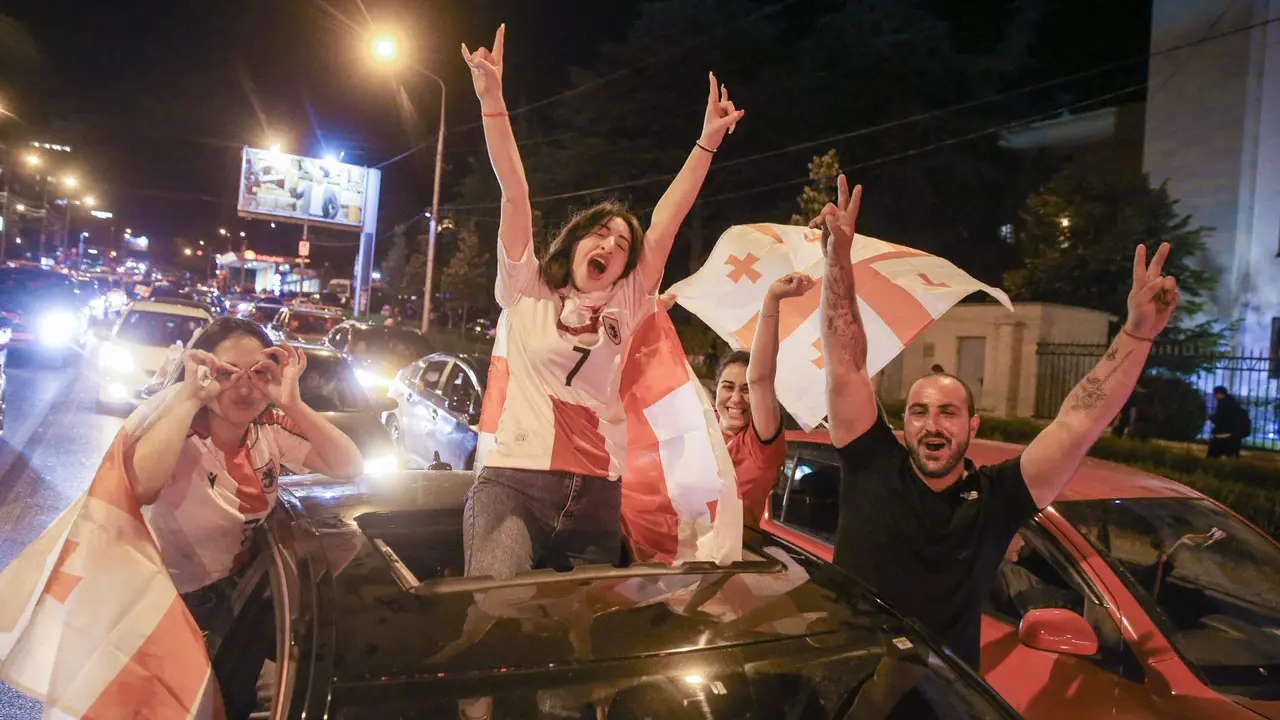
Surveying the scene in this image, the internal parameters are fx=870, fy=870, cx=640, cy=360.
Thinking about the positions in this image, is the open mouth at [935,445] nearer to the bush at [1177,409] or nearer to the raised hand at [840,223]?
the raised hand at [840,223]

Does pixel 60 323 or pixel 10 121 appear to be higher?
pixel 10 121

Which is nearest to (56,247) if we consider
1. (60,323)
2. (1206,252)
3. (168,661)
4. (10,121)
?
(10,121)

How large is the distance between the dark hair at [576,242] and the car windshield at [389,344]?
1258cm

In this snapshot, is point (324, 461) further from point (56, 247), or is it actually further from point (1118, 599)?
point (56, 247)

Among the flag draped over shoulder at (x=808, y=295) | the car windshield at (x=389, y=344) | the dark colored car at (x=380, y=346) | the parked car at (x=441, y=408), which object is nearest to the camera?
the flag draped over shoulder at (x=808, y=295)

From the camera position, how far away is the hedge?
675 centimetres

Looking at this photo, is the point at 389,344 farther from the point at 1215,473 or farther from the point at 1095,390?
the point at 1095,390

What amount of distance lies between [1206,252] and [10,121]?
44200 mm

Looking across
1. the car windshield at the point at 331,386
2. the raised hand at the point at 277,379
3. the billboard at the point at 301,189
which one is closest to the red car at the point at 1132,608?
the raised hand at the point at 277,379

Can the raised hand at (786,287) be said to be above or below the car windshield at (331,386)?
above

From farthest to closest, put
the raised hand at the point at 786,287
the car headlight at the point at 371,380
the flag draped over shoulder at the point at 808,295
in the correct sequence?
Result: the car headlight at the point at 371,380 < the flag draped over shoulder at the point at 808,295 < the raised hand at the point at 786,287

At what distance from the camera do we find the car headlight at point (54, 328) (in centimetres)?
1927

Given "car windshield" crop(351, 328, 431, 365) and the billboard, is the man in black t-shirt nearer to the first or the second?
"car windshield" crop(351, 328, 431, 365)

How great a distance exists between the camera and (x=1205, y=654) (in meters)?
3.39
